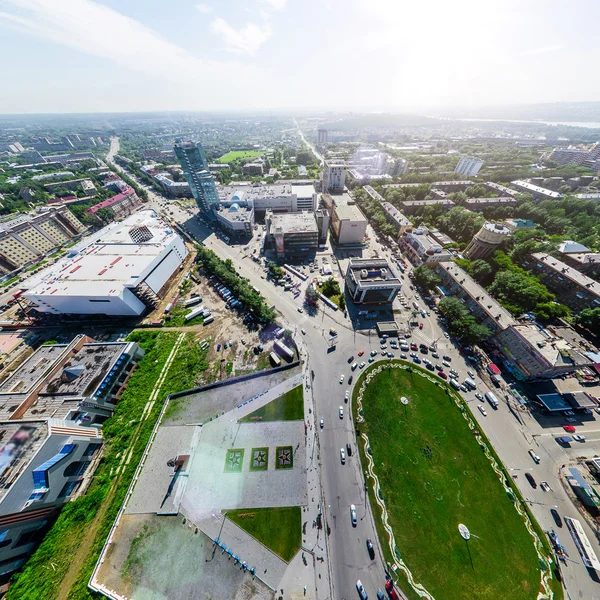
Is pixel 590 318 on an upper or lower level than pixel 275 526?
upper

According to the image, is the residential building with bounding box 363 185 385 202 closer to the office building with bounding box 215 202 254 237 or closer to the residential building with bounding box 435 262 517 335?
the residential building with bounding box 435 262 517 335

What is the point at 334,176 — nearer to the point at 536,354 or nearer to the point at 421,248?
the point at 421,248

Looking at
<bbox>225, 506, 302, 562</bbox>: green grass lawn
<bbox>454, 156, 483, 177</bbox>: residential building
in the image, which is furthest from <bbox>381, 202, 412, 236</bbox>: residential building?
<bbox>225, 506, 302, 562</bbox>: green grass lawn

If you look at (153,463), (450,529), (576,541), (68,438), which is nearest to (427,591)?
(450,529)

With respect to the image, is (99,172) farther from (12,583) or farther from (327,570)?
(327,570)

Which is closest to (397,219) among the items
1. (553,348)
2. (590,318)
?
(590,318)
